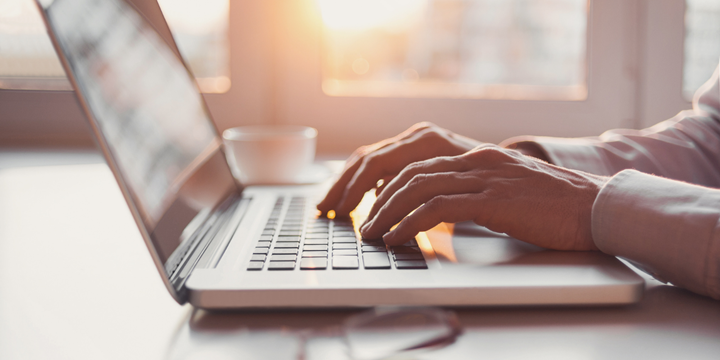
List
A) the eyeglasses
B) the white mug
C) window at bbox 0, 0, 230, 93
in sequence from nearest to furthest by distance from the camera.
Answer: the eyeglasses → the white mug → window at bbox 0, 0, 230, 93

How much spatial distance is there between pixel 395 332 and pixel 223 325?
0.38 ft

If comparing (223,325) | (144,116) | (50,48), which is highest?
(50,48)

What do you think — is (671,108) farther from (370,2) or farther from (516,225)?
(516,225)

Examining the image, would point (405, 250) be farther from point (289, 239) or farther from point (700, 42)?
point (700, 42)

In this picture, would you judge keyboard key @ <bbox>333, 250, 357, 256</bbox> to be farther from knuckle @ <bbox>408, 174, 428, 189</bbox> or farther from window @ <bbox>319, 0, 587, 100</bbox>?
window @ <bbox>319, 0, 587, 100</bbox>

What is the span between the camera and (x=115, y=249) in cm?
46

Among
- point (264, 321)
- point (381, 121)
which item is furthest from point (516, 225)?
point (381, 121)

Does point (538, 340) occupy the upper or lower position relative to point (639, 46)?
lower

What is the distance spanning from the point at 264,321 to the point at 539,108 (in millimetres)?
1012

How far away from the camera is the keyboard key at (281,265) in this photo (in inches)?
13.7

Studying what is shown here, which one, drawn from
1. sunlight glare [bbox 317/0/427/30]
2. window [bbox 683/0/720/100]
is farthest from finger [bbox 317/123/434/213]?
window [bbox 683/0/720/100]

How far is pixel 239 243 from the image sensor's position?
43 cm

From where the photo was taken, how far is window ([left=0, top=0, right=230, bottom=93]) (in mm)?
1062

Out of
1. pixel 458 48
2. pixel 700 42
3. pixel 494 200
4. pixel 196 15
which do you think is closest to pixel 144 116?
pixel 494 200
